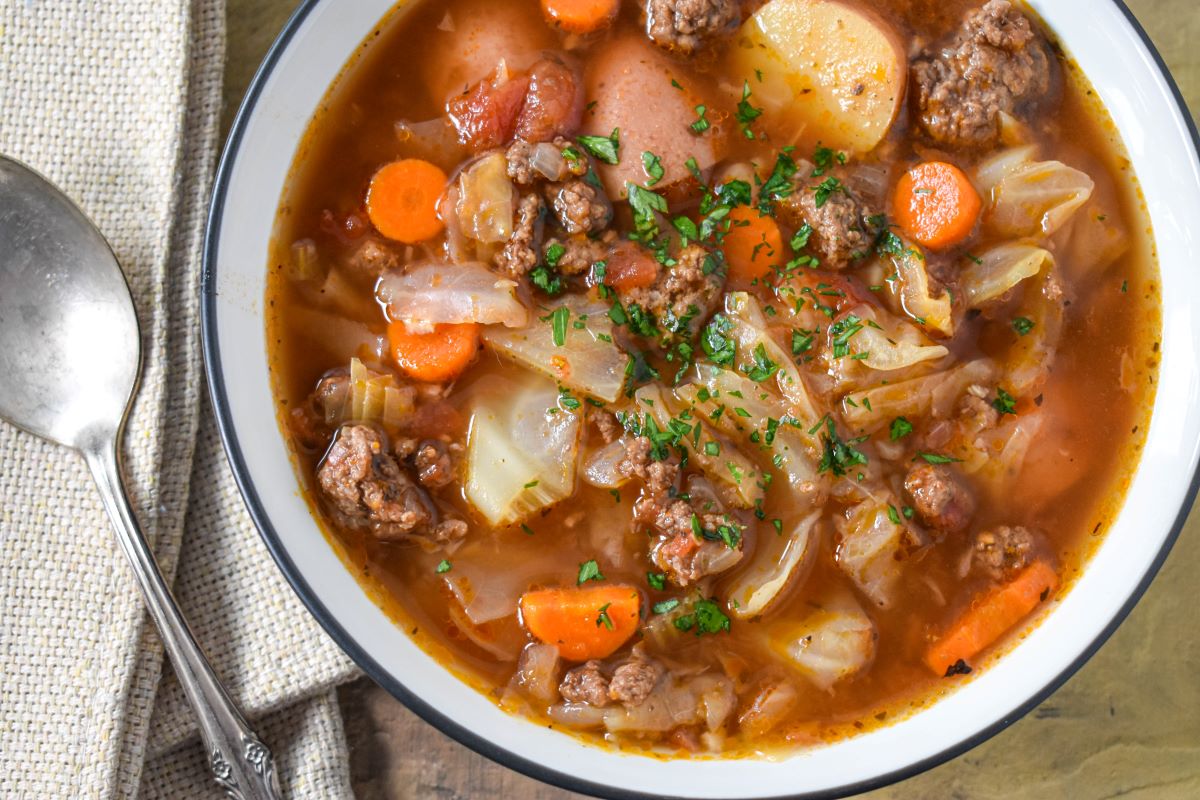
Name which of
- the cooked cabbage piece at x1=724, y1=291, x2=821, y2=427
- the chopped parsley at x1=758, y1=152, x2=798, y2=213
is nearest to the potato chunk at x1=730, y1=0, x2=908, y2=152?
the chopped parsley at x1=758, y1=152, x2=798, y2=213

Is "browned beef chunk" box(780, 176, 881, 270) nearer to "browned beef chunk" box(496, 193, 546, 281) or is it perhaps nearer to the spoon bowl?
"browned beef chunk" box(496, 193, 546, 281)

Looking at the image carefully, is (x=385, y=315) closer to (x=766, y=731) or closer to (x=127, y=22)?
(x=127, y=22)

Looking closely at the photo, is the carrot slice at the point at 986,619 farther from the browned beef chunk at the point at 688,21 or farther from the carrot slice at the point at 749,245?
the browned beef chunk at the point at 688,21

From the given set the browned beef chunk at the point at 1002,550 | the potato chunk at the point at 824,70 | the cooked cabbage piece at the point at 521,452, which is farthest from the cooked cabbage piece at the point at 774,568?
the potato chunk at the point at 824,70

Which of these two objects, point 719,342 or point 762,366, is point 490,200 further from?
point 762,366

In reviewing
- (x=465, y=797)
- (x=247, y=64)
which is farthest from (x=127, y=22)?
(x=465, y=797)

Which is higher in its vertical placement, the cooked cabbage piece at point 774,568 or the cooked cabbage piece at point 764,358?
the cooked cabbage piece at point 764,358
